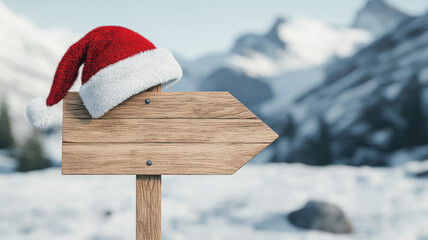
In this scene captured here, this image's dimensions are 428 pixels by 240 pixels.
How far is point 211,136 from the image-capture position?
5.67 feet

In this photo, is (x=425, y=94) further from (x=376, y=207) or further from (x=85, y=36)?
(x=85, y=36)

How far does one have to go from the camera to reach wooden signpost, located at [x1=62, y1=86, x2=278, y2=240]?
1711 millimetres

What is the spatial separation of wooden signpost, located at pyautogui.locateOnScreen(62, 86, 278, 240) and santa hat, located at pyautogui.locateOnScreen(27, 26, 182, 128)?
62 mm

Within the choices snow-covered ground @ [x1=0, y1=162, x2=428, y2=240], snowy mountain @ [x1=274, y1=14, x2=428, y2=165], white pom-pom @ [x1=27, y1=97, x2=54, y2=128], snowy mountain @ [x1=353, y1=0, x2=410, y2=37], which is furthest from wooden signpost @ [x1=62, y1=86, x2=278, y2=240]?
snowy mountain @ [x1=353, y1=0, x2=410, y2=37]

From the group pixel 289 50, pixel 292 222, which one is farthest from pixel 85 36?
pixel 289 50

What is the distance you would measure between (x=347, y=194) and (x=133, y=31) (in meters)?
4.27

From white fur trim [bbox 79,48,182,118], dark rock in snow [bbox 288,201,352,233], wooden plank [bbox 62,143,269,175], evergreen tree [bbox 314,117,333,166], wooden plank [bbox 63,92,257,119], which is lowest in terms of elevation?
dark rock in snow [bbox 288,201,352,233]

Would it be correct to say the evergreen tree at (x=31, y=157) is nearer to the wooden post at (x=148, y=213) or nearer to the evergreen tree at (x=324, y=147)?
the evergreen tree at (x=324, y=147)

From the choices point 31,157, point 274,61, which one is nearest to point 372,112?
point 31,157

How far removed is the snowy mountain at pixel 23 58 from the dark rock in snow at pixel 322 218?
7.44 meters

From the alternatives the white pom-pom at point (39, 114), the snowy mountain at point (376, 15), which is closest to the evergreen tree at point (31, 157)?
the white pom-pom at point (39, 114)

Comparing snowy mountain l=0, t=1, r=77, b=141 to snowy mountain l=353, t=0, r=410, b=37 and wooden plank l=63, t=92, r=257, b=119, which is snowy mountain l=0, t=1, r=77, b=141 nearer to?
wooden plank l=63, t=92, r=257, b=119

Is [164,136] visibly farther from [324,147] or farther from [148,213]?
[324,147]

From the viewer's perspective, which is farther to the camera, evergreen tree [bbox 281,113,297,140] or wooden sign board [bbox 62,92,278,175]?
evergreen tree [bbox 281,113,297,140]
